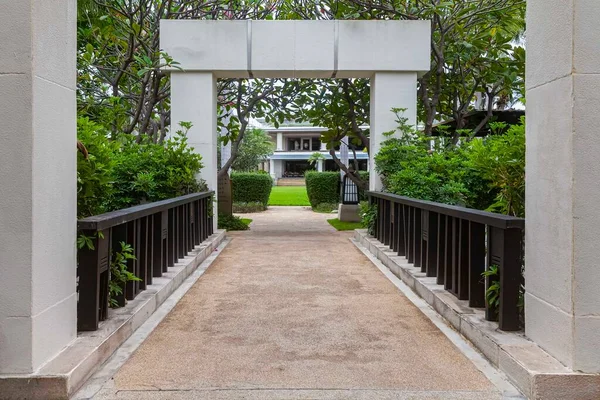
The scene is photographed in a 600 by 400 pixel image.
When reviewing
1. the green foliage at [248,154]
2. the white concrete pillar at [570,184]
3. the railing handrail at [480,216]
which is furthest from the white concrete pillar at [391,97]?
the green foliage at [248,154]

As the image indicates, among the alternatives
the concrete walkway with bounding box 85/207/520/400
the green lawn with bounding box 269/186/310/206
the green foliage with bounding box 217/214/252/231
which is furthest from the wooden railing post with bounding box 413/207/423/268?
the green lawn with bounding box 269/186/310/206

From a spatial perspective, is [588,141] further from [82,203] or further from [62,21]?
[82,203]

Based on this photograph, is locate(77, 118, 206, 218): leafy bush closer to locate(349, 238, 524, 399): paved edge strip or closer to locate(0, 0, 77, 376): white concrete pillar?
locate(349, 238, 524, 399): paved edge strip

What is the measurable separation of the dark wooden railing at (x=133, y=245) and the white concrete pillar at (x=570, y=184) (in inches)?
112

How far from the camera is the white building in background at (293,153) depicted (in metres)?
55.1

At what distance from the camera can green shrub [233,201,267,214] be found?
2061 centimetres

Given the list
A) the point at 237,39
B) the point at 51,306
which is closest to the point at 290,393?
the point at 51,306

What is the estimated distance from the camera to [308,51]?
386 inches

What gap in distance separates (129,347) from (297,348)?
1230 mm

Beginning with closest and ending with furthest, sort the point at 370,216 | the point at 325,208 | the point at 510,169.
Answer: the point at 510,169
the point at 370,216
the point at 325,208

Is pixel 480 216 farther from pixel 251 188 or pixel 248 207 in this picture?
pixel 251 188

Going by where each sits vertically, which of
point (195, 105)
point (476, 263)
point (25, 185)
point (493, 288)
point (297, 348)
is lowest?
point (297, 348)

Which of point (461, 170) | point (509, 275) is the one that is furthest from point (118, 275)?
point (461, 170)

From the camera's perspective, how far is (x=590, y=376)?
294 cm
